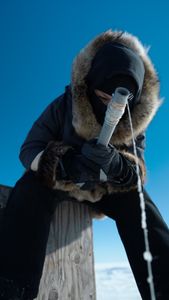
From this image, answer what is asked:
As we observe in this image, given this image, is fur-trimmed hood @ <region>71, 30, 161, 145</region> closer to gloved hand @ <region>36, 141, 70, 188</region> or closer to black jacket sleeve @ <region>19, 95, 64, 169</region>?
black jacket sleeve @ <region>19, 95, 64, 169</region>

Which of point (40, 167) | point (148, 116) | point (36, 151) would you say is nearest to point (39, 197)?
point (40, 167)

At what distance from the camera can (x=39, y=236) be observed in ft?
4.66

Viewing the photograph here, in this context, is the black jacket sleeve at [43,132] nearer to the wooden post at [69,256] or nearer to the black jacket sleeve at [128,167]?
the wooden post at [69,256]

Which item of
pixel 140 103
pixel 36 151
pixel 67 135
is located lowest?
pixel 36 151

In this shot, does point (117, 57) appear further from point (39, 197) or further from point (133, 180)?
point (39, 197)

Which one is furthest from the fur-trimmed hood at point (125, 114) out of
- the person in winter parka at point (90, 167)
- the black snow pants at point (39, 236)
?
the black snow pants at point (39, 236)

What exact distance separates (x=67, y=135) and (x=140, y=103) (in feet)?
1.36

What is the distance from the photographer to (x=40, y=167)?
1570 mm

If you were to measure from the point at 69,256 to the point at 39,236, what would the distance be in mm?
331

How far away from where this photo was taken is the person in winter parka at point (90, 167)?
1.38 metres

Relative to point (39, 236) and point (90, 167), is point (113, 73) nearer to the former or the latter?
point (90, 167)

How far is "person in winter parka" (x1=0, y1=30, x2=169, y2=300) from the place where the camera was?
1385 mm

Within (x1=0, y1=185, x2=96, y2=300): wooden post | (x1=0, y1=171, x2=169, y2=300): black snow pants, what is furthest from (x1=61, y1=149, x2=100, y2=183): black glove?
(x1=0, y1=185, x2=96, y2=300): wooden post

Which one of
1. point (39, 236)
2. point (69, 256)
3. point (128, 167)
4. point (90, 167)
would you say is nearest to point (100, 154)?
point (90, 167)
